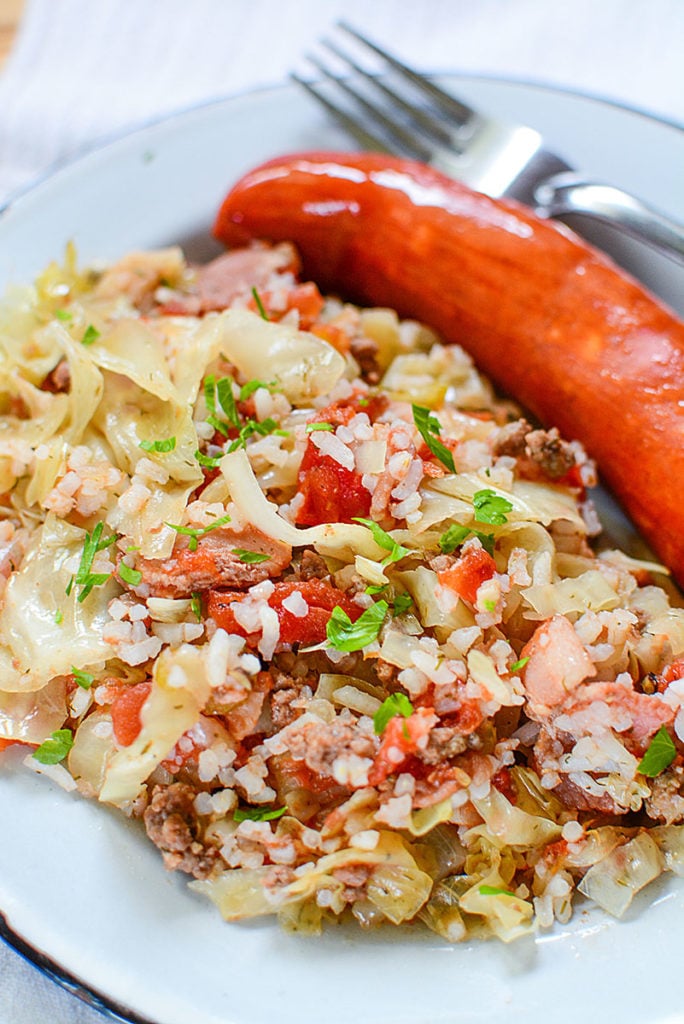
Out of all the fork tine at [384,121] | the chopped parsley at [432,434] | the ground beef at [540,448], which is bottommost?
the chopped parsley at [432,434]

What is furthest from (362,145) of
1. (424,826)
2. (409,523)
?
(424,826)

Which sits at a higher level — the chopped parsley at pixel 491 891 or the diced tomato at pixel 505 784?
the diced tomato at pixel 505 784

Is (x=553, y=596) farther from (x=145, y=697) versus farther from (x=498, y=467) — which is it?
(x=145, y=697)

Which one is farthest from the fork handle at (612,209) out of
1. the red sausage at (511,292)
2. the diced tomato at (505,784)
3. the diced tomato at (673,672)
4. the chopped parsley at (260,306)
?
the diced tomato at (505,784)

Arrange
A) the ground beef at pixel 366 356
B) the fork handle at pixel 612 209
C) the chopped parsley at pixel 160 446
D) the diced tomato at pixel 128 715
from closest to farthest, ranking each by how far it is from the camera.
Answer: the diced tomato at pixel 128 715 → the chopped parsley at pixel 160 446 → the ground beef at pixel 366 356 → the fork handle at pixel 612 209

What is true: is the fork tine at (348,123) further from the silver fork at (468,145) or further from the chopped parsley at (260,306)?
the chopped parsley at (260,306)

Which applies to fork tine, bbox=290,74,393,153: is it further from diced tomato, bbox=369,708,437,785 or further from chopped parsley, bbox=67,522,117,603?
diced tomato, bbox=369,708,437,785
